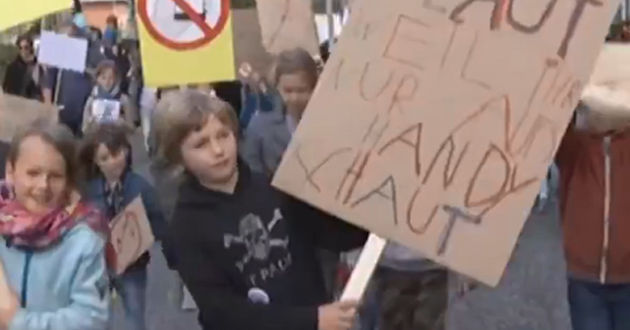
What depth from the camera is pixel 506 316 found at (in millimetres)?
5863

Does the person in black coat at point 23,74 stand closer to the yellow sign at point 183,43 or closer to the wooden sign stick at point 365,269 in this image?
the yellow sign at point 183,43

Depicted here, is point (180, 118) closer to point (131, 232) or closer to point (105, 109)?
point (131, 232)

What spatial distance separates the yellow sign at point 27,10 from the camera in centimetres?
342

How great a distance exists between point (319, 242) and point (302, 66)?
53.7 inches

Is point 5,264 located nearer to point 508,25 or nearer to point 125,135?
point 508,25

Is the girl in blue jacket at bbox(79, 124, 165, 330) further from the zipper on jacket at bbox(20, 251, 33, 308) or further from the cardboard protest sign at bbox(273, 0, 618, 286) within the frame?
the cardboard protest sign at bbox(273, 0, 618, 286)

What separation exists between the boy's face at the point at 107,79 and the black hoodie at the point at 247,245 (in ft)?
13.5

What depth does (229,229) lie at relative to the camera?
2.82 m

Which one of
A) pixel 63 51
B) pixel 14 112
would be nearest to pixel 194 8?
pixel 14 112

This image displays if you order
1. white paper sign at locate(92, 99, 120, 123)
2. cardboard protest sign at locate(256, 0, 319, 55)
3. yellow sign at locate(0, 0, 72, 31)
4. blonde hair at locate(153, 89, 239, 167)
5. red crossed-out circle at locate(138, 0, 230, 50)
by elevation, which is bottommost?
white paper sign at locate(92, 99, 120, 123)

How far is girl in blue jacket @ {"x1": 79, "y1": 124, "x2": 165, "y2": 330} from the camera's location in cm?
496

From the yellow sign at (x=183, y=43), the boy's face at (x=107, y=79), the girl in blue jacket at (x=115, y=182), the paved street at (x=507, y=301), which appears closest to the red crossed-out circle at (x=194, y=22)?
the yellow sign at (x=183, y=43)

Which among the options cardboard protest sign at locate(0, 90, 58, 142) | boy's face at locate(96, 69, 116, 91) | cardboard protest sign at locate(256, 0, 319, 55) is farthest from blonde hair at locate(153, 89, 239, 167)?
boy's face at locate(96, 69, 116, 91)

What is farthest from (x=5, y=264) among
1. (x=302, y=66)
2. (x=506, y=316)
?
(x=506, y=316)
